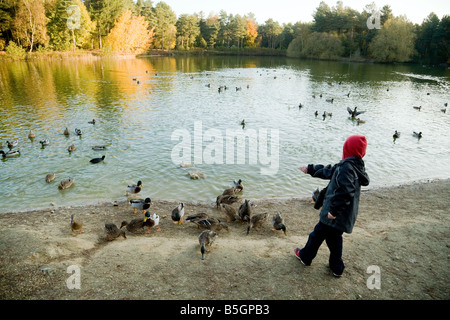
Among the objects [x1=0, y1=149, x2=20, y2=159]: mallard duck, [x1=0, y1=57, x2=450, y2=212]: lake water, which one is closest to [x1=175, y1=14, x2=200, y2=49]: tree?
[x1=0, y1=57, x2=450, y2=212]: lake water

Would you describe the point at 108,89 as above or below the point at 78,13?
below

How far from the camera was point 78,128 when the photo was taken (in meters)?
20.0

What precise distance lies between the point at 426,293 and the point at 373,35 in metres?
105

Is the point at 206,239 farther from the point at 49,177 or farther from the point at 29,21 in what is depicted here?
the point at 29,21

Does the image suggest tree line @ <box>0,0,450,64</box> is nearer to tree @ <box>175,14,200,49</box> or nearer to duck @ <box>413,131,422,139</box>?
tree @ <box>175,14,200,49</box>

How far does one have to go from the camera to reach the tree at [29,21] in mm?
60938

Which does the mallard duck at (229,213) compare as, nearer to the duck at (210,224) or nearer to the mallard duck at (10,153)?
the duck at (210,224)

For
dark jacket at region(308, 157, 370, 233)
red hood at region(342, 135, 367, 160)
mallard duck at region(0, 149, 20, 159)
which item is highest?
red hood at region(342, 135, 367, 160)

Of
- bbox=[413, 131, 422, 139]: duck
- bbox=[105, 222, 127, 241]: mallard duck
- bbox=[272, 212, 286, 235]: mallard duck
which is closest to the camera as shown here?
bbox=[105, 222, 127, 241]: mallard duck

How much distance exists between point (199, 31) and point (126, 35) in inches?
1656

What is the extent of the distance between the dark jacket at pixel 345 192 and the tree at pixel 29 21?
79.5 m

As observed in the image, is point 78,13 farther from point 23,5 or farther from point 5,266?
point 5,266

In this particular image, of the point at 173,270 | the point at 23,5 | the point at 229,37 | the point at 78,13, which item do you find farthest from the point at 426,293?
the point at 229,37

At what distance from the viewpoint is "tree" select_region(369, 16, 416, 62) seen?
77938 millimetres
